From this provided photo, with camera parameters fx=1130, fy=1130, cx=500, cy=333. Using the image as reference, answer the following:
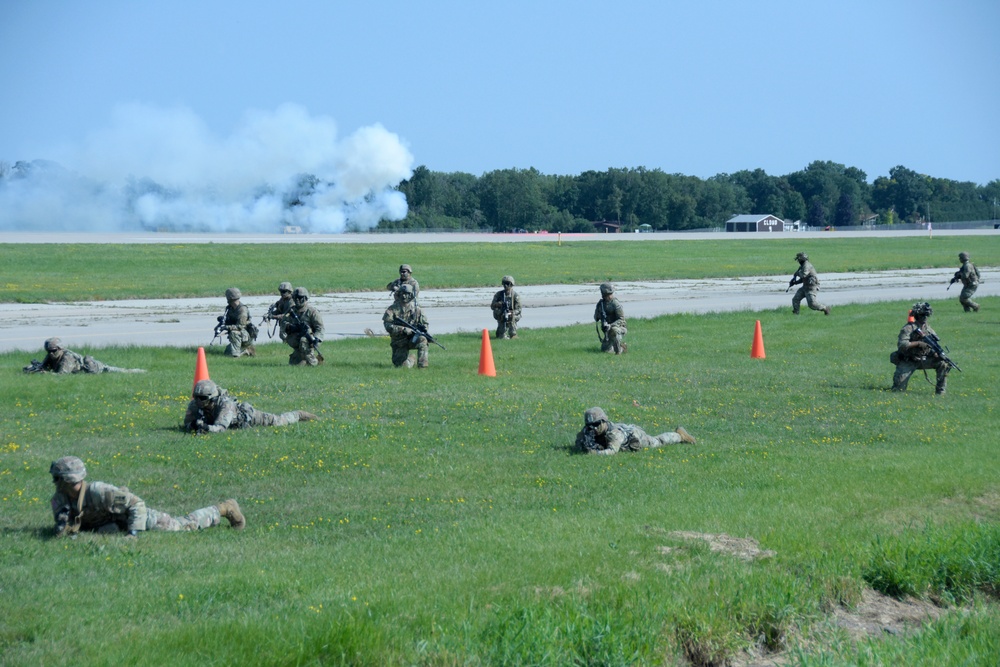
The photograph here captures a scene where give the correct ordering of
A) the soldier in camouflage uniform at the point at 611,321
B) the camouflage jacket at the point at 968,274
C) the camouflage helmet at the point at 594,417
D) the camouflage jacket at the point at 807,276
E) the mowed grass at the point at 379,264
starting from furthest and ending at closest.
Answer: the mowed grass at the point at 379,264 → the camouflage jacket at the point at 807,276 → the camouflage jacket at the point at 968,274 → the soldier in camouflage uniform at the point at 611,321 → the camouflage helmet at the point at 594,417

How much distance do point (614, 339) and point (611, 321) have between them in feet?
1.37

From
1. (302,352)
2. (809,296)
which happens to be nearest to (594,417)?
(302,352)

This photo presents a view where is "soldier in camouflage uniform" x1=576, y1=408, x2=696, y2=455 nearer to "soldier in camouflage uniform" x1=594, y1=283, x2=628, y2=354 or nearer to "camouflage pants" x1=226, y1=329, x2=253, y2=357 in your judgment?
"soldier in camouflage uniform" x1=594, y1=283, x2=628, y2=354

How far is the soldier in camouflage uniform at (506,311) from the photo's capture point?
2877cm

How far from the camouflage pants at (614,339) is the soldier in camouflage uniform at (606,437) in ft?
34.8

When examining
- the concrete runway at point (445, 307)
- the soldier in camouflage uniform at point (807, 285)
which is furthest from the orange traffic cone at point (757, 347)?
the soldier in camouflage uniform at point (807, 285)

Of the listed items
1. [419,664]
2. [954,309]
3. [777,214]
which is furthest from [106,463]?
[777,214]

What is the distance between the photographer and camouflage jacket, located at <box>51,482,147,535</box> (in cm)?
1030

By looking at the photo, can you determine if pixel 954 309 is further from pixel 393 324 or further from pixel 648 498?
pixel 648 498

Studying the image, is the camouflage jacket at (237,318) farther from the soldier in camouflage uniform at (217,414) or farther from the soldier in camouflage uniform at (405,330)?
the soldier in camouflage uniform at (217,414)

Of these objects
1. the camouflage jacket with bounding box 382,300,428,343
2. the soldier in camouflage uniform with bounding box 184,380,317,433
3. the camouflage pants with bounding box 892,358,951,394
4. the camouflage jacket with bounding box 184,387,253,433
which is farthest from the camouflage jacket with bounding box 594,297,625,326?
the camouflage jacket with bounding box 184,387,253,433

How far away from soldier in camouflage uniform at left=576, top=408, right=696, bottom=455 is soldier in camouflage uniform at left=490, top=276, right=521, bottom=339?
45.2 feet

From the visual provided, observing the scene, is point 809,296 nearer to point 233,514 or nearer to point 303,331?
point 303,331

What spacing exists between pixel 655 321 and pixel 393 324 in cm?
1418
